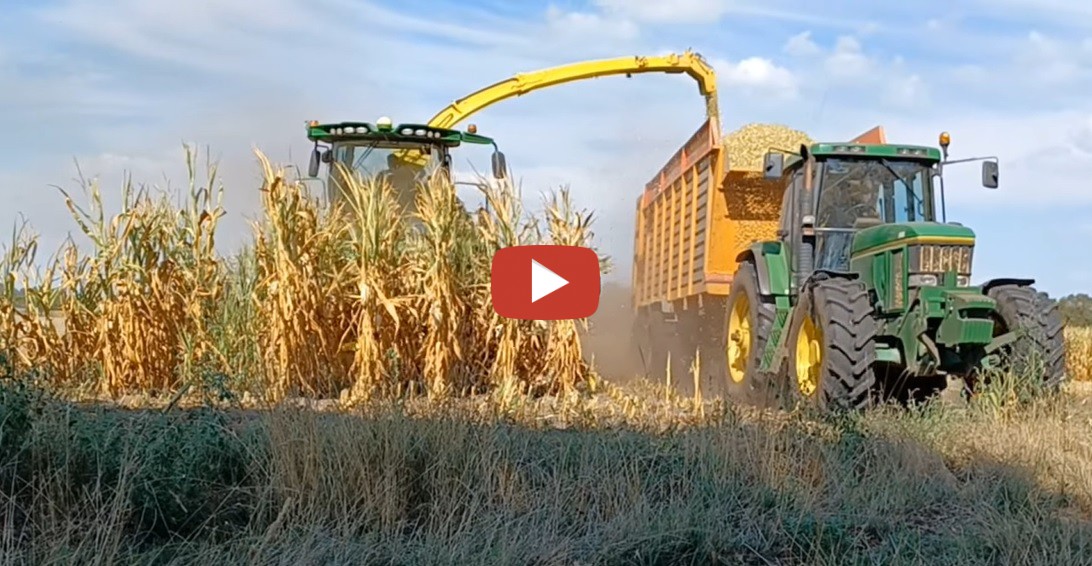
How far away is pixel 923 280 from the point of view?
741cm

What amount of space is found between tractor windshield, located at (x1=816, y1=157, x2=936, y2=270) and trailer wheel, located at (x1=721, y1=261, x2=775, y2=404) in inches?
25.2

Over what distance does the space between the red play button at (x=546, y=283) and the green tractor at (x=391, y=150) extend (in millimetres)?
3068

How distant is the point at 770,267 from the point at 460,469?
16.2 ft

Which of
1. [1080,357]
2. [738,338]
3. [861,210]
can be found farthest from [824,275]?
[1080,357]

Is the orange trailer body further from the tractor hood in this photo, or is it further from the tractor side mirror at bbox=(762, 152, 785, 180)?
A: the tractor hood

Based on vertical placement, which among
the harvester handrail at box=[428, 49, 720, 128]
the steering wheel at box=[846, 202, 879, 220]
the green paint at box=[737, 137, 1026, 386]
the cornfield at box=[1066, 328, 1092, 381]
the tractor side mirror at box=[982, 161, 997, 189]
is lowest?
the cornfield at box=[1066, 328, 1092, 381]

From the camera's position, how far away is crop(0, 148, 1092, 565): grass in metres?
4.11

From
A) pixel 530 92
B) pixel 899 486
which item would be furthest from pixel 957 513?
pixel 530 92

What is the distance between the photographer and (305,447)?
4.55m

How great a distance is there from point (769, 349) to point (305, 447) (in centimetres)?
499

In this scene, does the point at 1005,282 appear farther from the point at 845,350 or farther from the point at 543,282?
the point at 543,282

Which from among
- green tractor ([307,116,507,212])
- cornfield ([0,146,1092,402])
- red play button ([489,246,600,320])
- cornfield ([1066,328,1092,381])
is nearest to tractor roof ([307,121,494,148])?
green tractor ([307,116,507,212])

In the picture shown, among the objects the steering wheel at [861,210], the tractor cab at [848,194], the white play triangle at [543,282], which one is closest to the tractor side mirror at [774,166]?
the tractor cab at [848,194]

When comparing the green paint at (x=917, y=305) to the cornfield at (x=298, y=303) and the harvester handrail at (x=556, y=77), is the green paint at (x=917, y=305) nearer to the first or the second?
the cornfield at (x=298, y=303)
